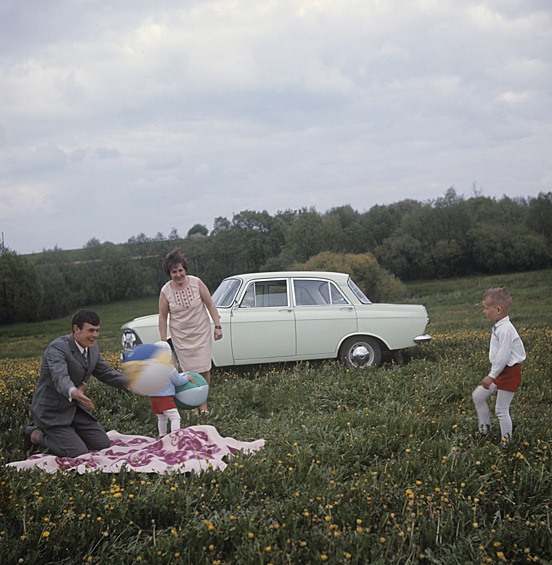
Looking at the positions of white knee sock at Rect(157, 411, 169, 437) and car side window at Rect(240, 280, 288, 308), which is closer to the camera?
white knee sock at Rect(157, 411, 169, 437)

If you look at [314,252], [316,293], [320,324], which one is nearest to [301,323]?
[320,324]

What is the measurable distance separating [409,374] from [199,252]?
43.9 metres

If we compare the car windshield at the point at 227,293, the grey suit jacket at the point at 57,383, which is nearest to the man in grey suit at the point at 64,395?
the grey suit jacket at the point at 57,383

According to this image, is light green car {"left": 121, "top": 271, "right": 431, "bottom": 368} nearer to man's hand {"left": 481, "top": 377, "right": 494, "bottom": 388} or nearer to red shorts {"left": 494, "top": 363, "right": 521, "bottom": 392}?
red shorts {"left": 494, "top": 363, "right": 521, "bottom": 392}

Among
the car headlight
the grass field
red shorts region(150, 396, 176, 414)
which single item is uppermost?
the car headlight

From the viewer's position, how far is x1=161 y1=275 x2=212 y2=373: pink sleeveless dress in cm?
583

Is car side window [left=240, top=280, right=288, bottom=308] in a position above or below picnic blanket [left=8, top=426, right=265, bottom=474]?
above

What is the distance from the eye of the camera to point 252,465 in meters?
3.86

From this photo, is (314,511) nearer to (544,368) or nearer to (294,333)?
(294,333)

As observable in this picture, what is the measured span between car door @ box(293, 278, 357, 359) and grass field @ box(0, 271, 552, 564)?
5.68 ft

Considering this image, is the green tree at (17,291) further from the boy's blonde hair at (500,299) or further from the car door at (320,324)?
the boy's blonde hair at (500,299)

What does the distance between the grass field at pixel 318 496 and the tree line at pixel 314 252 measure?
41372 mm

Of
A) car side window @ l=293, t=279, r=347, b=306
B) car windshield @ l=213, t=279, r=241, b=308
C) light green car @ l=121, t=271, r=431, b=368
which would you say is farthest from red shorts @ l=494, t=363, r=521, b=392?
car windshield @ l=213, t=279, r=241, b=308

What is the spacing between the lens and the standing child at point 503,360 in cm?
419
